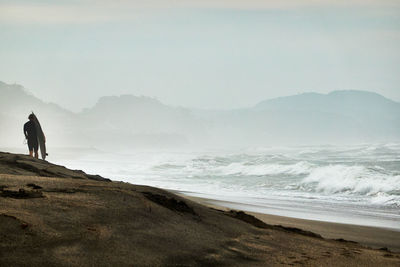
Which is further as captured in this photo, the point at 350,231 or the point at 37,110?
the point at 37,110

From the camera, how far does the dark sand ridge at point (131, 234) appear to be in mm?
3965

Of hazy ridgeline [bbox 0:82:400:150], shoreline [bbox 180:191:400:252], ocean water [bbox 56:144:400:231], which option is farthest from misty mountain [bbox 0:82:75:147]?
shoreline [bbox 180:191:400:252]

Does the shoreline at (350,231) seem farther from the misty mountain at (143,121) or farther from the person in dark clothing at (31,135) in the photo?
the misty mountain at (143,121)

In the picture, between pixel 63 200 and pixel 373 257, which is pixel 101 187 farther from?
pixel 373 257

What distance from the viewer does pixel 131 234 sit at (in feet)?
14.9

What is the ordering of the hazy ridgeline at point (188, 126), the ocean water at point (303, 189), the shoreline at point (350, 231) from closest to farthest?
the shoreline at point (350, 231) < the ocean water at point (303, 189) < the hazy ridgeline at point (188, 126)

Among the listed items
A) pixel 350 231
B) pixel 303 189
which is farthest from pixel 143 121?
pixel 350 231

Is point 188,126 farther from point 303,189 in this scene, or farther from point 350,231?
point 350,231

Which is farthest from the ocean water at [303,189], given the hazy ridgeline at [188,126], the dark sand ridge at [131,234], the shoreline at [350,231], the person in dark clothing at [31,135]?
the hazy ridgeline at [188,126]

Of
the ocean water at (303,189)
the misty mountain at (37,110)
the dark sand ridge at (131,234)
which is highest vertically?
the misty mountain at (37,110)

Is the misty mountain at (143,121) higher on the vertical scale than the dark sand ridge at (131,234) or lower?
higher

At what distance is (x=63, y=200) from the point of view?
4984 mm

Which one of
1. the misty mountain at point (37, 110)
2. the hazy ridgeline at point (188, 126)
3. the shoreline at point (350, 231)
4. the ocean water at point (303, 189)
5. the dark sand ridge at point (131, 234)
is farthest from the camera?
the hazy ridgeline at point (188, 126)

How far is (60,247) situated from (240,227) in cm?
232
